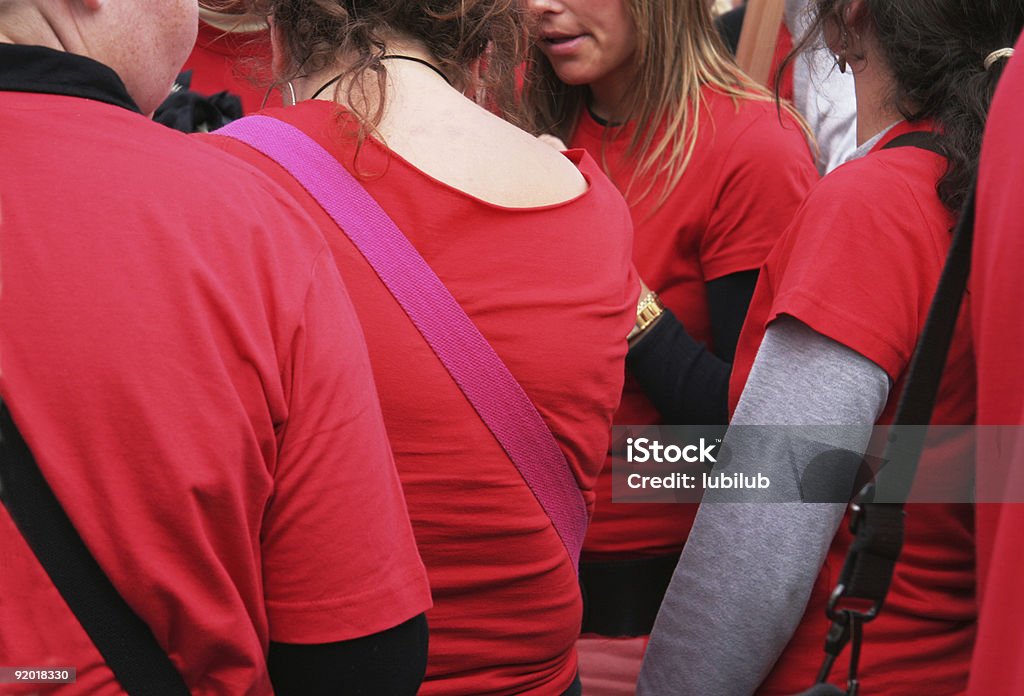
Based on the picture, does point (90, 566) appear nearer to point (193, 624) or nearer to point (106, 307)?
point (193, 624)

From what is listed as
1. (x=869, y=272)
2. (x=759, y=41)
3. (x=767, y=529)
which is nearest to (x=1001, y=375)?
(x=869, y=272)

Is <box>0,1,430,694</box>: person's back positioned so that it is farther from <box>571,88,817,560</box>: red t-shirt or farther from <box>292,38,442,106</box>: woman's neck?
<box>571,88,817,560</box>: red t-shirt

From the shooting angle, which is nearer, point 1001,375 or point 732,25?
point 1001,375

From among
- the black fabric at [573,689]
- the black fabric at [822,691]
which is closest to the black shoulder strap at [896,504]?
the black fabric at [822,691]

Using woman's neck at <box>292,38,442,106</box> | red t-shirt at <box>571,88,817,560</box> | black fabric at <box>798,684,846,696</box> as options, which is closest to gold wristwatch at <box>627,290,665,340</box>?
red t-shirt at <box>571,88,817,560</box>

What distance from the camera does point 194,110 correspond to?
210 cm

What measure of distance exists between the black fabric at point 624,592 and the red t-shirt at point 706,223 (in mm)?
19

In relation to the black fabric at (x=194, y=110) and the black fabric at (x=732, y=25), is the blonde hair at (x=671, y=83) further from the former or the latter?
the black fabric at (x=732, y=25)

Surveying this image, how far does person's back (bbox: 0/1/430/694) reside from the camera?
2.86 feet

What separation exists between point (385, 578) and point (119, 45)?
0.56 meters

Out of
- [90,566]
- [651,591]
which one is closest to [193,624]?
[90,566]

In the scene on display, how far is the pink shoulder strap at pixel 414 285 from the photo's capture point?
45.9 inches

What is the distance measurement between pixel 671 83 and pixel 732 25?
151 centimetres

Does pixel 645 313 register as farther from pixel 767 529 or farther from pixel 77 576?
pixel 77 576
